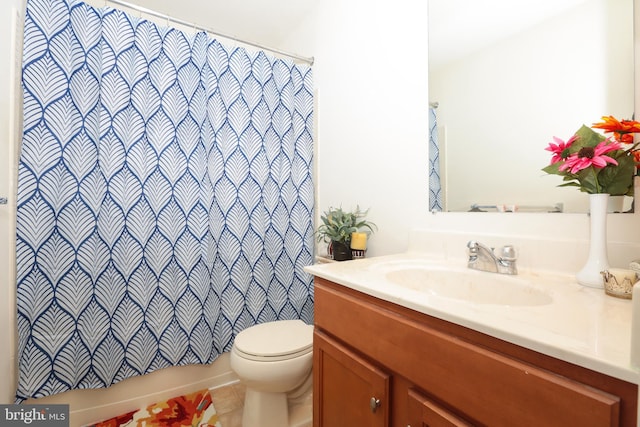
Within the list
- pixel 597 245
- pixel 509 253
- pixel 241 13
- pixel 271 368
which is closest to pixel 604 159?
pixel 597 245

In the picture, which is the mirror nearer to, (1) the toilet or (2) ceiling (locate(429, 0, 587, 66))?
(2) ceiling (locate(429, 0, 587, 66))

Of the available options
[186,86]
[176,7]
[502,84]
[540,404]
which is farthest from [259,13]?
[540,404]

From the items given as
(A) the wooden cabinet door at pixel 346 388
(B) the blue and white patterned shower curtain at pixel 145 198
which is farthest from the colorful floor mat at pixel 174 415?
(A) the wooden cabinet door at pixel 346 388

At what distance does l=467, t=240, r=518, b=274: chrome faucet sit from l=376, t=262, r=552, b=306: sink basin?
30 millimetres

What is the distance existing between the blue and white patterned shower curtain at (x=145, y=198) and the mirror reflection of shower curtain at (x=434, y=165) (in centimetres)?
81

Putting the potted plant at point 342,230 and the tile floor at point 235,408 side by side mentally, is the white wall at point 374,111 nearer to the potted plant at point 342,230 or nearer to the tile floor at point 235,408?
the potted plant at point 342,230

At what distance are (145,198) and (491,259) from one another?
146cm

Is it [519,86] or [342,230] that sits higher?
[519,86]

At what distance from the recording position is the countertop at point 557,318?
1.37ft

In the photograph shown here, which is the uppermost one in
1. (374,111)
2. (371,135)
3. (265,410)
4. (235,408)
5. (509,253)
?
(374,111)

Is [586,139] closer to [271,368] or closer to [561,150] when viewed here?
[561,150]

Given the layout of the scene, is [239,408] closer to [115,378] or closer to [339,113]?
[115,378]

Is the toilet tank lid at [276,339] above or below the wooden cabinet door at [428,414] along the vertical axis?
below

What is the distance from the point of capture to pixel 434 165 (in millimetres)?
1247
